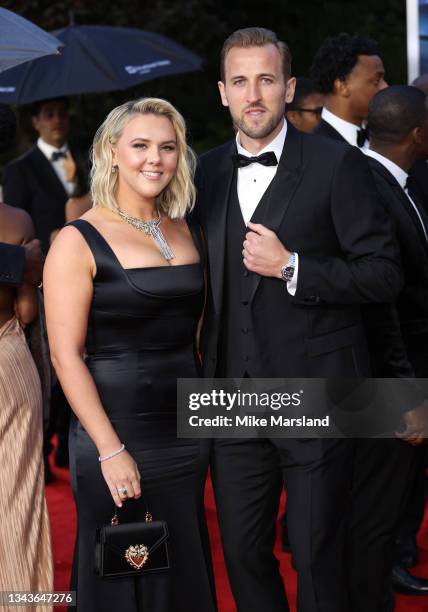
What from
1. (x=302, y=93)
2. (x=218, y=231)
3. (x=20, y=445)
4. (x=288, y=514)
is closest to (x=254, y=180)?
(x=218, y=231)

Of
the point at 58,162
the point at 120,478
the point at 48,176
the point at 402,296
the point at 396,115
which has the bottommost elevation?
the point at 120,478

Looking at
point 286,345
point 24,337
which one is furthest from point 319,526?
point 24,337

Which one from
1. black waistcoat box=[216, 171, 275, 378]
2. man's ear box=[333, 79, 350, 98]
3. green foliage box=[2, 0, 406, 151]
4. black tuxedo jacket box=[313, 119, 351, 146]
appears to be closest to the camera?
black waistcoat box=[216, 171, 275, 378]

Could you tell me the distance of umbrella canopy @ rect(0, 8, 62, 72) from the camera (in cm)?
394

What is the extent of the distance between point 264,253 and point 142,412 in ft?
2.14

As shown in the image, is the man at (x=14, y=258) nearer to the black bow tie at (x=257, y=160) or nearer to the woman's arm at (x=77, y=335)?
the woman's arm at (x=77, y=335)

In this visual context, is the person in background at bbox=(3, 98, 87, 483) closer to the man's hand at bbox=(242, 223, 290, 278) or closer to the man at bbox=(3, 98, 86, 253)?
the man at bbox=(3, 98, 86, 253)

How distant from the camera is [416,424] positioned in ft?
13.2

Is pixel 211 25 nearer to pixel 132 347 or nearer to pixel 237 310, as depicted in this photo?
pixel 237 310

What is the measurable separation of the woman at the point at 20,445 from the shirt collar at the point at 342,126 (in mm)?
1889

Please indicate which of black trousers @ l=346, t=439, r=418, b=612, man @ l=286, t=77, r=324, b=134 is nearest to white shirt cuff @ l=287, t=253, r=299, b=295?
black trousers @ l=346, t=439, r=418, b=612

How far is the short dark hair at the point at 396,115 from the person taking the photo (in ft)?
14.1

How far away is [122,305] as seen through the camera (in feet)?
11.5

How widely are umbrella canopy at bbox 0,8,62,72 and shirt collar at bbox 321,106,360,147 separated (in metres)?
1.69
